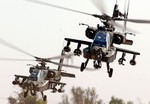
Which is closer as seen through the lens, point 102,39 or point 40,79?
point 102,39

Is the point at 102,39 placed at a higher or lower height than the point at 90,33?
lower

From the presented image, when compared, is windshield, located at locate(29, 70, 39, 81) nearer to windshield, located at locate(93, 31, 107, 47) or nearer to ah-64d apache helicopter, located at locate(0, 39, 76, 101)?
ah-64d apache helicopter, located at locate(0, 39, 76, 101)

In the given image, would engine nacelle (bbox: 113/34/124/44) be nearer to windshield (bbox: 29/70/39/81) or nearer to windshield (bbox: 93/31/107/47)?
windshield (bbox: 93/31/107/47)

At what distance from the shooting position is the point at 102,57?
30.8 m

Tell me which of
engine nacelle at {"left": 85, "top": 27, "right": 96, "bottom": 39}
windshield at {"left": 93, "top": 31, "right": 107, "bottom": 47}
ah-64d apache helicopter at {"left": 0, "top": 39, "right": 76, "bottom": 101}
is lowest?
ah-64d apache helicopter at {"left": 0, "top": 39, "right": 76, "bottom": 101}

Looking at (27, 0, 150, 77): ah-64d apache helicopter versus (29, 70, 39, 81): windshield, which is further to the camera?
(29, 70, 39, 81): windshield

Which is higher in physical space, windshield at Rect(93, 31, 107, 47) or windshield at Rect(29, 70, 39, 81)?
windshield at Rect(93, 31, 107, 47)

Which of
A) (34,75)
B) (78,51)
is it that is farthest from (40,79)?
(78,51)

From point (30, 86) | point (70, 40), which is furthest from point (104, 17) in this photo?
point (30, 86)

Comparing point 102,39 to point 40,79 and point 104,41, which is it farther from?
point 40,79

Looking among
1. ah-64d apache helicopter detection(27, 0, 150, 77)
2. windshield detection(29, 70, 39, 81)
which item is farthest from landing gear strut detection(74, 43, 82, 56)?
windshield detection(29, 70, 39, 81)

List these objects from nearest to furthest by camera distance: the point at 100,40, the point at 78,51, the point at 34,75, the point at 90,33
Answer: the point at 100,40
the point at 90,33
the point at 78,51
the point at 34,75

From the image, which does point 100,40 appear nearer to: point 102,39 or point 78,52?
point 102,39

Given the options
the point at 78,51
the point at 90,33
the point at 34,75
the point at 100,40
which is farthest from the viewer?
the point at 34,75
